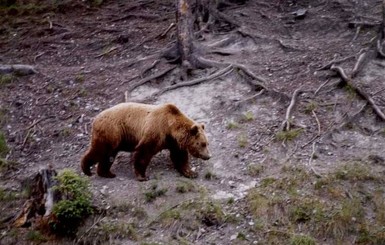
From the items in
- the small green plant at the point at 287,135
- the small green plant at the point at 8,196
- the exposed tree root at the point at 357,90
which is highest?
the exposed tree root at the point at 357,90

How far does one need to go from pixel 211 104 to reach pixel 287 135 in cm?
197

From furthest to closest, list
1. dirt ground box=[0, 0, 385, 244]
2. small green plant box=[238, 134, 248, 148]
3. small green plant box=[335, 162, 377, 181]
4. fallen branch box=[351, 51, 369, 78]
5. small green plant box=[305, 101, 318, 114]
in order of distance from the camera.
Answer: fallen branch box=[351, 51, 369, 78]
small green plant box=[305, 101, 318, 114]
small green plant box=[238, 134, 248, 148]
small green plant box=[335, 162, 377, 181]
dirt ground box=[0, 0, 385, 244]

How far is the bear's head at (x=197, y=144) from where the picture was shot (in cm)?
935

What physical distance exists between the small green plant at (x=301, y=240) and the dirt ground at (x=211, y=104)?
0.17 metres

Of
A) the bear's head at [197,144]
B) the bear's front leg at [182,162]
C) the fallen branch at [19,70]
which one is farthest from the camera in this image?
the fallen branch at [19,70]

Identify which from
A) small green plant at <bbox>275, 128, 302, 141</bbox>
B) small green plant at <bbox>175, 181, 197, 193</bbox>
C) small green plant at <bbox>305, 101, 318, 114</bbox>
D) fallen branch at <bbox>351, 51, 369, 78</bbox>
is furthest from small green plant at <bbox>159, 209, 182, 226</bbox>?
fallen branch at <bbox>351, 51, 369, 78</bbox>

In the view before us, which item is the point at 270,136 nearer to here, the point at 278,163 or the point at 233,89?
the point at 278,163

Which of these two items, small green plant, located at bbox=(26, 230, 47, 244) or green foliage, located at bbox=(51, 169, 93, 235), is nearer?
green foliage, located at bbox=(51, 169, 93, 235)

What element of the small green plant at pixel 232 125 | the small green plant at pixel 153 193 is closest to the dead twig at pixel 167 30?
the small green plant at pixel 232 125

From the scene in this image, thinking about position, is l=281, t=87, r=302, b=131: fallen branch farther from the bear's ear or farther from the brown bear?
the bear's ear

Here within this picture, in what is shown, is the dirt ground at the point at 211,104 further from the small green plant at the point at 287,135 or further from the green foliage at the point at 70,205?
the green foliage at the point at 70,205

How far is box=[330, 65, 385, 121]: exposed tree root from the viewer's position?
35.0 ft

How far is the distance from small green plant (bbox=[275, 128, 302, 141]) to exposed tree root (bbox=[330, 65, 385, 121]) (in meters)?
1.45

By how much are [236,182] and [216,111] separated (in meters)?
2.38
